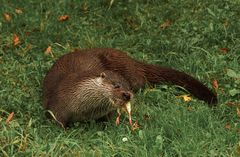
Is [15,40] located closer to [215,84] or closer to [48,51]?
[48,51]

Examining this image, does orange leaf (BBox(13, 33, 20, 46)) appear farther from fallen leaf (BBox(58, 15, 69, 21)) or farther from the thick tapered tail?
the thick tapered tail

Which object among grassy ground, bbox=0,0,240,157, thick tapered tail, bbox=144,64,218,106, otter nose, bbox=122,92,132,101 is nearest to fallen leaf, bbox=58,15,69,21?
grassy ground, bbox=0,0,240,157

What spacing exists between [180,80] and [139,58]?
83 centimetres

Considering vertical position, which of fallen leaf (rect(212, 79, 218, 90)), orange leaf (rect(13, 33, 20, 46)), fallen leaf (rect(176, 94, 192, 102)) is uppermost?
fallen leaf (rect(212, 79, 218, 90))

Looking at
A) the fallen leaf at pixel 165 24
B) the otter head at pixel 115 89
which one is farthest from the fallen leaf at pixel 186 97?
the fallen leaf at pixel 165 24

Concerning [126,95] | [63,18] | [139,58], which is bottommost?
[139,58]

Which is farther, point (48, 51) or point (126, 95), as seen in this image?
point (48, 51)

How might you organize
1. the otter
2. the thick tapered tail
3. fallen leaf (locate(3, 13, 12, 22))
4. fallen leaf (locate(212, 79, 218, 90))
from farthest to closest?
1. fallen leaf (locate(3, 13, 12, 22))
2. fallen leaf (locate(212, 79, 218, 90))
3. the thick tapered tail
4. the otter

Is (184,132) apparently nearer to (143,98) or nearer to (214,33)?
(143,98)

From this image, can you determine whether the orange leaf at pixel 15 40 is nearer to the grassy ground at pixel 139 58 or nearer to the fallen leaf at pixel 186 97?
the grassy ground at pixel 139 58

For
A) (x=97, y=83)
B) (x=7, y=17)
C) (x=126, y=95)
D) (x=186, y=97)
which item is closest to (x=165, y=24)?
(x=186, y=97)

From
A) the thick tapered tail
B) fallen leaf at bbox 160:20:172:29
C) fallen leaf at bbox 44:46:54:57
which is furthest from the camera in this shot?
fallen leaf at bbox 160:20:172:29

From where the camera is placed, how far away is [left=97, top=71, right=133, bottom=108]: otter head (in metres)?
4.79

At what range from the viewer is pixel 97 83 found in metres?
4.93
